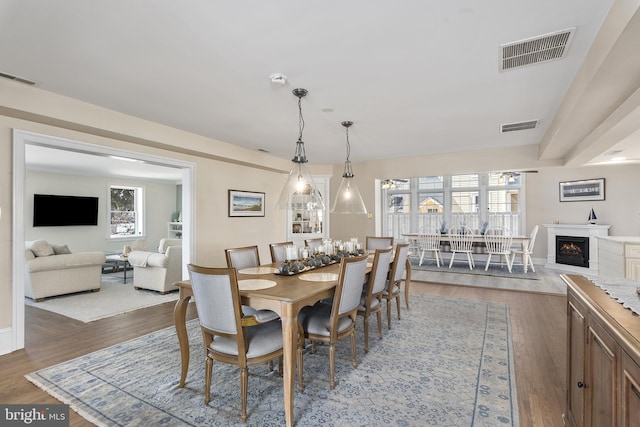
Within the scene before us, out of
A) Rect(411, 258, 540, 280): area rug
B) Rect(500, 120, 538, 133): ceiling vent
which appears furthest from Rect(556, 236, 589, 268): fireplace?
Rect(500, 120, 538, 133): ceiling vent

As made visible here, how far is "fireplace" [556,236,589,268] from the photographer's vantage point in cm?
670

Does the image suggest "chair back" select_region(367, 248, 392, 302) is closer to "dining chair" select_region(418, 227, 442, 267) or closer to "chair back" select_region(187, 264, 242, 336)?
"chair back" select_region(187, 264, 242, 336)

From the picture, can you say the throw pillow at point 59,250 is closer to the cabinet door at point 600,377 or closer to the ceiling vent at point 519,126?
the cabinet door at point 600,377

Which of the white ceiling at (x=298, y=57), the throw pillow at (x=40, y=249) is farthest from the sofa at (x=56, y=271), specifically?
the white ceiling at (x=298, y=57)

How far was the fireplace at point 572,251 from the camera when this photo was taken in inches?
264

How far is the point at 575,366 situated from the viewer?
1649mm

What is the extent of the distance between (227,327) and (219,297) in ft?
0.67

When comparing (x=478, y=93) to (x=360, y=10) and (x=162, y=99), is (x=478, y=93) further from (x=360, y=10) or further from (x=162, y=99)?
(x=162, y=99)

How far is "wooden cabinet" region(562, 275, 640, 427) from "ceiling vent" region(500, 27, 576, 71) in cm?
155

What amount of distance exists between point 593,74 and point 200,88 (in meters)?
3.13

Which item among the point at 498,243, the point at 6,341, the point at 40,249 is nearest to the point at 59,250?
the point at 40,249

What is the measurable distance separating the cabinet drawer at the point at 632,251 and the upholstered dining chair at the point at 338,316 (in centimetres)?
391

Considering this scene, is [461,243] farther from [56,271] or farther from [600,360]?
[56,271]

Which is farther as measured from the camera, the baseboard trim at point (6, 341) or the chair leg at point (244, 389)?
the baseboard trim at point (6, 341)
